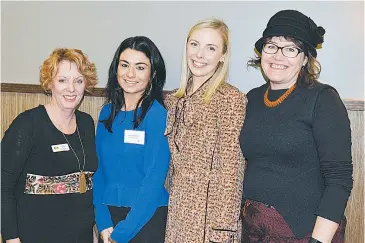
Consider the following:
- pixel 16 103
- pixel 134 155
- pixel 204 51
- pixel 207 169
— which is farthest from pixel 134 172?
pixel 16 103

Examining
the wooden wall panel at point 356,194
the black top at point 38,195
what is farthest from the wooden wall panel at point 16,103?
the wooden wall panel at point 356,194

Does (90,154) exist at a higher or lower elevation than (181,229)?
higher

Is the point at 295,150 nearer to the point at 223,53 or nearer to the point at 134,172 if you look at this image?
the point at 223,53

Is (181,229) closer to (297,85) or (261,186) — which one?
(261,186)

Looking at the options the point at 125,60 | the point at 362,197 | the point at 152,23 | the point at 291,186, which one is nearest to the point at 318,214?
the point at 291,186

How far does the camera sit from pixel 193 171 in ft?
6.51

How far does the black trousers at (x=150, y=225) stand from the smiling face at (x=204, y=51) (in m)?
0.70

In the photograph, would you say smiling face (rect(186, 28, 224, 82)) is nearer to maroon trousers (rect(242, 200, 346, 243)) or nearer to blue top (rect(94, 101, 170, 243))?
blue top (rect(94, 101, 170, 243))

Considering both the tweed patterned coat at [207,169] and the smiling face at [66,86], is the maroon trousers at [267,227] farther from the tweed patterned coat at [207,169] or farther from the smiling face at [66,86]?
the smiling face at [66,86]

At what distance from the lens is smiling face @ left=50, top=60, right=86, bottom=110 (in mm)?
2232

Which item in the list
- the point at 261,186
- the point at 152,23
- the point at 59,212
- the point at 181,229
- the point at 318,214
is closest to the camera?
the point at 318,214

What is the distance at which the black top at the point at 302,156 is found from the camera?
5.67 feet

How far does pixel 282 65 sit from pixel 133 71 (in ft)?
2.39

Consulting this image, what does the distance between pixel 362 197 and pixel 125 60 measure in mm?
1541
